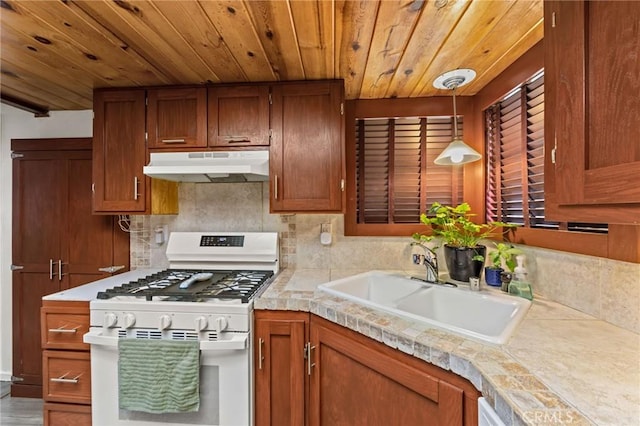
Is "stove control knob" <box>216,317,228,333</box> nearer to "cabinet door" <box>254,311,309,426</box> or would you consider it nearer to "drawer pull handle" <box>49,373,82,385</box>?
"cabinet door" <box>254,311,309,426</box>

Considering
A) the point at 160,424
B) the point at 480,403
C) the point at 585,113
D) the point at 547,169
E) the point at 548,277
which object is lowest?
the point at 160,424

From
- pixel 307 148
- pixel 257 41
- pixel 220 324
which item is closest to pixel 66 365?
pixel 220 324

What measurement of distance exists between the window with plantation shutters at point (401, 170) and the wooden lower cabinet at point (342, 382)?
100cm

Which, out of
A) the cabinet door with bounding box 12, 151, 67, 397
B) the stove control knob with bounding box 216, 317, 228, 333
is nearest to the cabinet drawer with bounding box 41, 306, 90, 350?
the stove control knob with bounding box 216, 317, 228, 333

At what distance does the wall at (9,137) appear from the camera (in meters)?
2.19

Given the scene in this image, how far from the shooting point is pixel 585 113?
73cm

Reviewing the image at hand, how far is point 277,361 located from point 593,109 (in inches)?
58.8

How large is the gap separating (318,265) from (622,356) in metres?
1.48

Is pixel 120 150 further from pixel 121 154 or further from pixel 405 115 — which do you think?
pixel 405 115

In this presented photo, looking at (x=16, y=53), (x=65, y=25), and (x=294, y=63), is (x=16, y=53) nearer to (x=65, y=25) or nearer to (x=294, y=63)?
(x=65, y=25)

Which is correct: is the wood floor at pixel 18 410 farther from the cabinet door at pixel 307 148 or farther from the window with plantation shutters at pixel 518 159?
the window with plantation shutters at pixel 518 159

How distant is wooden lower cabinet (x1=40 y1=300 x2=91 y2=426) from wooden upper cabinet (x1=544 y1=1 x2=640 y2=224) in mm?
2124

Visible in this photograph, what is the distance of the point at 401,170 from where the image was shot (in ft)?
6.48

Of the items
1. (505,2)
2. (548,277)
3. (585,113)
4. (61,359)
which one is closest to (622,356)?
(548,277)
